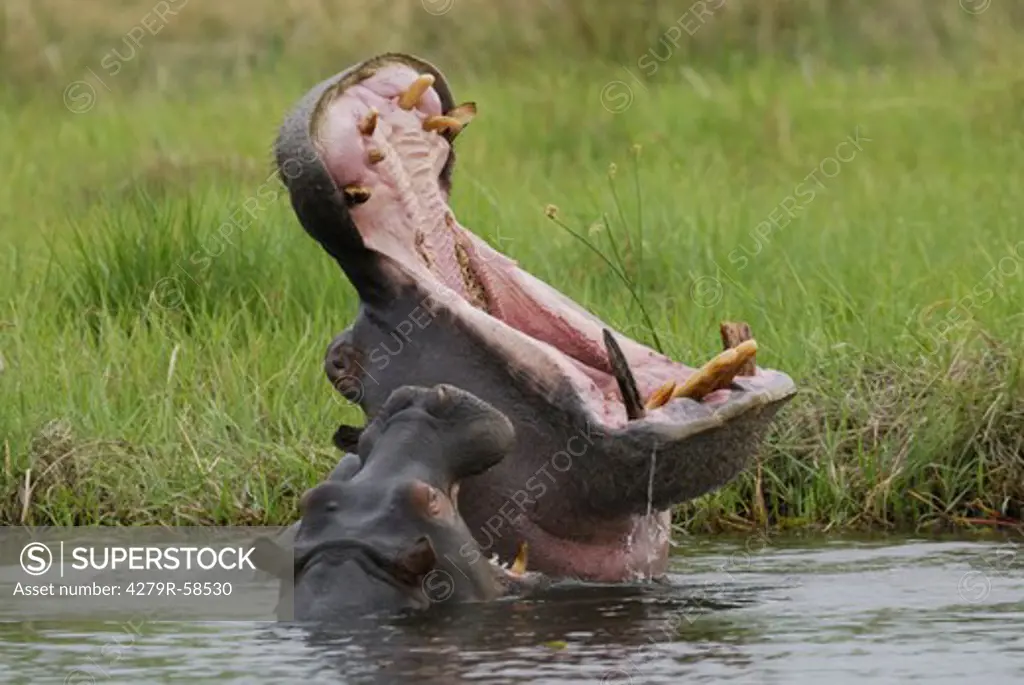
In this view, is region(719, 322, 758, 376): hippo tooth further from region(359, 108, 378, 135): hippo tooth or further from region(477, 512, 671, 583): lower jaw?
region(359, 108, 378, 135): hippo tooth

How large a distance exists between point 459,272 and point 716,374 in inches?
23.9

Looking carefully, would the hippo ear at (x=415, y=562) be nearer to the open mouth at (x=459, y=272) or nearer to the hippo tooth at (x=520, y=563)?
the hippo tooth at (x=520, y=563)

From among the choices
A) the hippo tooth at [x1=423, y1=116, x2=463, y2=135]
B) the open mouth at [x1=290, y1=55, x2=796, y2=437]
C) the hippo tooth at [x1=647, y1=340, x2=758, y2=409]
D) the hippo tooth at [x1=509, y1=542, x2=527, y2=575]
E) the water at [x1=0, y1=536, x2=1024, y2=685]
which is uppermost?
the hippo tooth at [x1=423, y1=116, x2=463, y2=135]

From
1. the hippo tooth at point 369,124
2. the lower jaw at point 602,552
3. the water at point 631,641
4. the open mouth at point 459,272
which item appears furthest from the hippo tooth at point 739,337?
the hippo tooth at point 369,124

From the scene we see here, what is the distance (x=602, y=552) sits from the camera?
5.59 m

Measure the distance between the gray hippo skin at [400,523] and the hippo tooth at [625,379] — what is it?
24 cm

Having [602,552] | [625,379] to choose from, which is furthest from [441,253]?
[602,552]

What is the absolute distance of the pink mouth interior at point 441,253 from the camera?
529 cm

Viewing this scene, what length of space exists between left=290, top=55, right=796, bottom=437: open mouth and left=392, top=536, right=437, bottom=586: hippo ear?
16.4 inches

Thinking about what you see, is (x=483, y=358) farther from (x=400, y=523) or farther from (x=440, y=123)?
(x=440, y=123)

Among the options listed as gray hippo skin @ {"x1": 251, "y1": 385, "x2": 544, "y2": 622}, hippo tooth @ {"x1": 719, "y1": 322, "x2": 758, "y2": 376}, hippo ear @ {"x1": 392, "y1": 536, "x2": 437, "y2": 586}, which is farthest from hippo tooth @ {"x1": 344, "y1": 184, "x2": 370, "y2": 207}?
hippo tooth @ {"x1": 719, "y1": 322, "x2": 758, "y2": 376}

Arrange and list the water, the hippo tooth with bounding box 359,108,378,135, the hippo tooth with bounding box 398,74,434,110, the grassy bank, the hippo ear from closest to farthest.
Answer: the water, the hippo ear, the hippo tooth with bounding box 359,108,378,135, the hippo tooth with bounding box 398,74,434,110, the grassy bank

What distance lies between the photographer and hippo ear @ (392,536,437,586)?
5.16m

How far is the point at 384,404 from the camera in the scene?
17.6 feet
